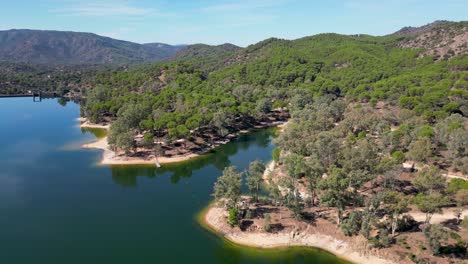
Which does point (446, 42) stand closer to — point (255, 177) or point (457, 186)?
point (457, 186)

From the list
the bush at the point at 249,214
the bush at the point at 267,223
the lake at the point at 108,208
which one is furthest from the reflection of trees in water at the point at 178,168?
the bush at the point at 267,223

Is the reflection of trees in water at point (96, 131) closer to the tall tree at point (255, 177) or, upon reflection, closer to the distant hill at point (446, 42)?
the tall tree at point (255, 177)

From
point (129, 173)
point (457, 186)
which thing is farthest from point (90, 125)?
point (457, 186)

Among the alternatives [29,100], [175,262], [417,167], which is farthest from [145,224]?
[29,100]

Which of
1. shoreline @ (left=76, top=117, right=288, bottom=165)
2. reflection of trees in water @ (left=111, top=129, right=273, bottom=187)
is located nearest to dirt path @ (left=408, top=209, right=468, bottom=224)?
reflection of trees in water @ (left=111, top=129, right=273, bottom=187)

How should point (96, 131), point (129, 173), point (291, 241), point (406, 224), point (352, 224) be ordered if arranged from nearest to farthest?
point (352, 224) → point (406, 224) → point (291, 241) → point (129, 173) → point (96, 131)

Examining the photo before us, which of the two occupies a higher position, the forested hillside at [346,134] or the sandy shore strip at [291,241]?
the forested hillside at [346,134]

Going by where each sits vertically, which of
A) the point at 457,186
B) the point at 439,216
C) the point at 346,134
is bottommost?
the point at 439,216

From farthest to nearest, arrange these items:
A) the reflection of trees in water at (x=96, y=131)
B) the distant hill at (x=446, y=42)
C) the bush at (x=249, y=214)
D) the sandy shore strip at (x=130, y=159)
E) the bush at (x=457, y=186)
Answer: the distant hill at (x=446, y=42), the reflection of trees in water at (x=96, y=131), the sandy shore strip at (x=130, y=159), the bush at (x=249, y=214), the bush at (x=457, y=186)

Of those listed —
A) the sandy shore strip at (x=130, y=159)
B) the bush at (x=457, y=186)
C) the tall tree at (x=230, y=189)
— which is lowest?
the sandy shore strip at (x=130, y=159)
